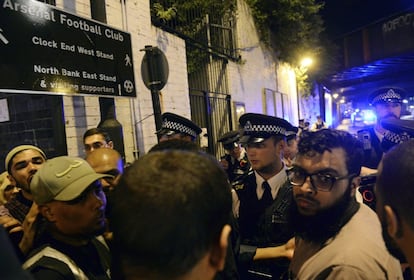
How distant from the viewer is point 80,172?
5.49 ft

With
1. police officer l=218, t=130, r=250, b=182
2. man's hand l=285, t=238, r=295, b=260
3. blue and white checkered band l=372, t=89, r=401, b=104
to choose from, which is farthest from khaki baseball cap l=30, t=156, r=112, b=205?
blue and white checkered band l=372, t=89, r=401, b=104

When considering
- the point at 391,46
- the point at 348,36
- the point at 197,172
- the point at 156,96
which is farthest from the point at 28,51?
the point at 348,36

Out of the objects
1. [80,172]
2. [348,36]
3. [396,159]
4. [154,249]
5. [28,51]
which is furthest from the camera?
[348,36]

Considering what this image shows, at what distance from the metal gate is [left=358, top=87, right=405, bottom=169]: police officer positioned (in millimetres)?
3440

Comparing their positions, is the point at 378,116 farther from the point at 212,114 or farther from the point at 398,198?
the point at 212,114

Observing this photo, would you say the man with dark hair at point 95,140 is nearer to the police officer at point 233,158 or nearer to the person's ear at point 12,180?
the person's ear at point 12,180

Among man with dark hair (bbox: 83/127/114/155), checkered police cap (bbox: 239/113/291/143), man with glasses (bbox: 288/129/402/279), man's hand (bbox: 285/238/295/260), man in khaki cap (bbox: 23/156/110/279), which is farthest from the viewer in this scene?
man with dark hair (bbox: 83/127/114/155)

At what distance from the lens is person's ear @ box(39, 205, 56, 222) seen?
158 cm

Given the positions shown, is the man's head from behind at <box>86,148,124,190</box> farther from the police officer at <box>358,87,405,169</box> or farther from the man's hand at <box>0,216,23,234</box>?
the police officer at <box>358,87,405,169</box>

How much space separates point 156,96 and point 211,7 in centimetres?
461

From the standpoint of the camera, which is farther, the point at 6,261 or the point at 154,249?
the point at 154,249

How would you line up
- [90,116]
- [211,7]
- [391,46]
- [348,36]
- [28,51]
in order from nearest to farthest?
[28,51] → [90,116] → [211,7] → [391,46] → [348,36]

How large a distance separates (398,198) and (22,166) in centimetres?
248

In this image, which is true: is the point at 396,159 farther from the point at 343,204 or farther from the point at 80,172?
the point at 80,172
